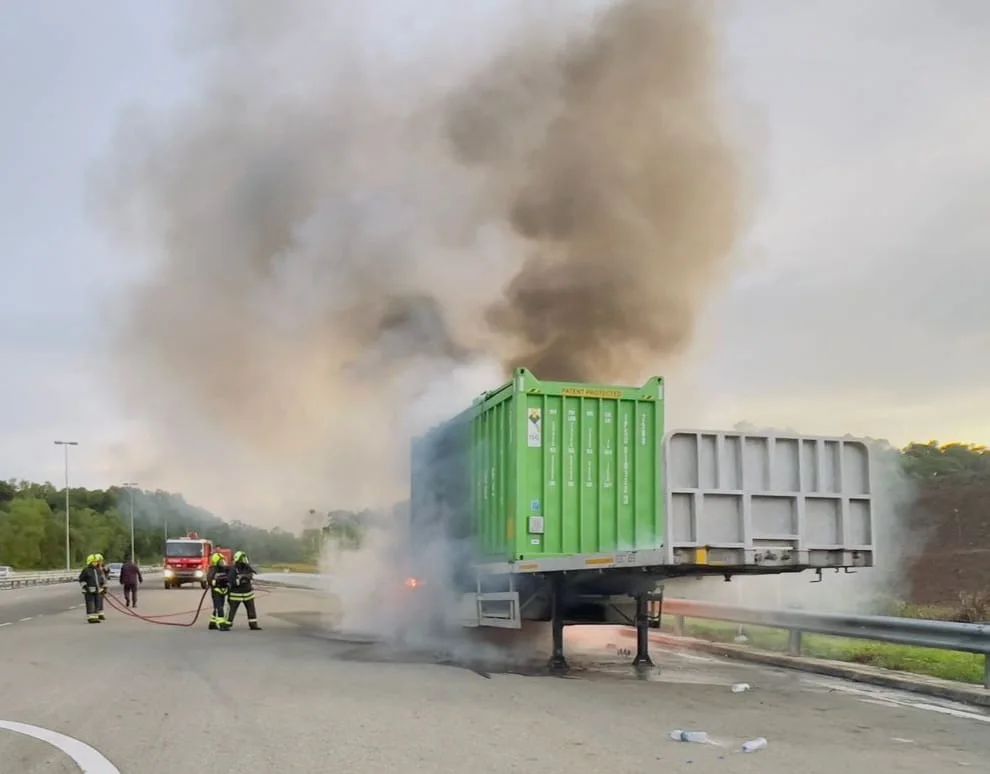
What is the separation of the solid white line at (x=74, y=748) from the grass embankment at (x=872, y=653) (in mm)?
7702

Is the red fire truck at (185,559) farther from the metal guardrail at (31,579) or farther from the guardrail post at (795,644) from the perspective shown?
the guardrail post at (795,644)

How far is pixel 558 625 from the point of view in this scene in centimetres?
1081

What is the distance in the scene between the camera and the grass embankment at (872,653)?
10.3 m

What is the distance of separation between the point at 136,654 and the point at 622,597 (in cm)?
621

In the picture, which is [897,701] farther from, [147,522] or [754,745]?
[147,522]

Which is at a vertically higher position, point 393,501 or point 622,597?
point 393,501

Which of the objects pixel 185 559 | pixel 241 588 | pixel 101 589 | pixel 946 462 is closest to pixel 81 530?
pixel 185 559

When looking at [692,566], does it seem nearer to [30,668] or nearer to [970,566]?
[30,668]

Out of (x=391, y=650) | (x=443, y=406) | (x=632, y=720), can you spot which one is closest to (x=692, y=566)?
(x=632, y=720)

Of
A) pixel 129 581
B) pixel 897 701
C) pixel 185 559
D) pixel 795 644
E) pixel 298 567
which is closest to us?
pixel 897 701

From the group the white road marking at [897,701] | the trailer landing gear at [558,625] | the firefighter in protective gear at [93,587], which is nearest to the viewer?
the white road marking at [897,701]

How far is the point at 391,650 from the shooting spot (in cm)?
1324

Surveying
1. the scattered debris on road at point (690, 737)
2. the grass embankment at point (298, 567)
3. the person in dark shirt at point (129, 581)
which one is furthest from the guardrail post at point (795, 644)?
the person in dark shirt at point (129, 581)

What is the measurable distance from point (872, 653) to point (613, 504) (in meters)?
3.71
